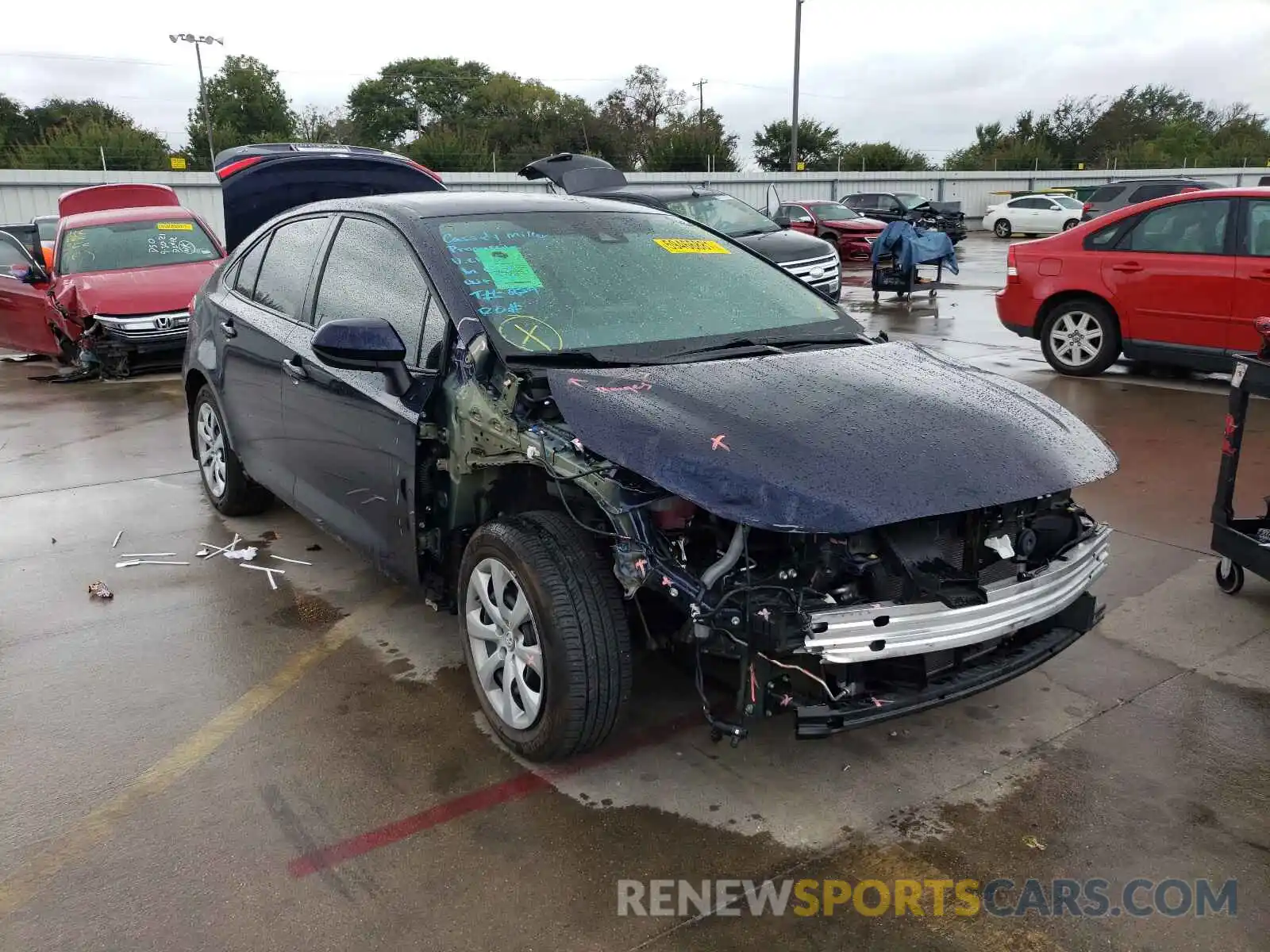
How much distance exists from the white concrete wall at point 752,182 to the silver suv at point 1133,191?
11.8 metres

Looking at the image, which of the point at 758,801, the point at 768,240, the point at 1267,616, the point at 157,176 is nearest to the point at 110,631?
the point at 758,801

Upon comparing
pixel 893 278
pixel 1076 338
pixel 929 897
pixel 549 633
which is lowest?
pixel 929 897

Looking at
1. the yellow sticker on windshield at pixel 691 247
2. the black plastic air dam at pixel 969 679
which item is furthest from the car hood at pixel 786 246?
the black plastic air dam at pixel 969 679

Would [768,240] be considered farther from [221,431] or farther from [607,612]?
[607,612]

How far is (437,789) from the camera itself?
9.96 ft

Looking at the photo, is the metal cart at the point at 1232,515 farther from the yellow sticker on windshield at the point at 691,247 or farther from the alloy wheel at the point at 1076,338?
the alloy wheel at the point at 1076,338

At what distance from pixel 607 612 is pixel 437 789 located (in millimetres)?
782

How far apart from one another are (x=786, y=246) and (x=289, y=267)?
370 inches

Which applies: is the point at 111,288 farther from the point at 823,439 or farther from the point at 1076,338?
the point at 823,439

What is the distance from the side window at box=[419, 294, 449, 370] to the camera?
3414mm

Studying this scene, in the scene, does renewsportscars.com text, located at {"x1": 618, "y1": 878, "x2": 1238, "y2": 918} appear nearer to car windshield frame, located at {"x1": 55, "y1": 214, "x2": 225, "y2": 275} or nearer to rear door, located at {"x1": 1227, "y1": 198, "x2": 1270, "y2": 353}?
rear door, located at {"x1": 1227, "y1": 198, "x2": 1270, "y2": 353}

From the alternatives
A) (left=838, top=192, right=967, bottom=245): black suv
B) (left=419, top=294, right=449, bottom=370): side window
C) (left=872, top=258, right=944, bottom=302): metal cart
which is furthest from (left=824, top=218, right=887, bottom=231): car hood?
(left=419, top=294, right=449, bottom=370): side window

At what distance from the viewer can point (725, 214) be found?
44.5 feet

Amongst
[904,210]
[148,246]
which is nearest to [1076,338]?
[148,246]
